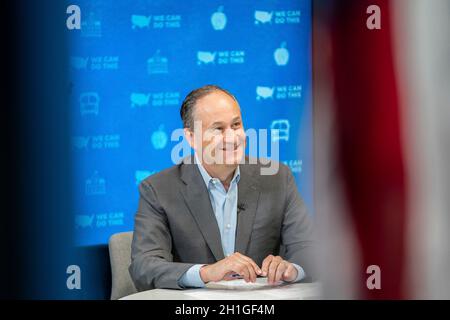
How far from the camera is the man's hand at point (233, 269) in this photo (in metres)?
1.00

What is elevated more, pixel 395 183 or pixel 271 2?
pixel 271 2

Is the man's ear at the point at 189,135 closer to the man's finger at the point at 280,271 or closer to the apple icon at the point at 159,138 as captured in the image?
the man's finger at the point at 280,271

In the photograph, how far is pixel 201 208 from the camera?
1318mm

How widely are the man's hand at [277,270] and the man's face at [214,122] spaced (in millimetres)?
288

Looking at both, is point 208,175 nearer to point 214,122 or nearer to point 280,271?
point 214,122

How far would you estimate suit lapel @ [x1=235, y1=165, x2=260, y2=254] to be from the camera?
4.34ft

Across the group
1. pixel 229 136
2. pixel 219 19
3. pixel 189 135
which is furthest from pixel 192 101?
pixel 219 19

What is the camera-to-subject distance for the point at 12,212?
41 cm

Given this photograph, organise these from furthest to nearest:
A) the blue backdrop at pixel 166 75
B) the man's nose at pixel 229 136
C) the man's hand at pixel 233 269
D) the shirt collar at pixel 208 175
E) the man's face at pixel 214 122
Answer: the blue backdrop at pixel 166 75
the shirt collar at pixel 208 175
the man's face at pixel 214 122
the man's nose at pixel 229 136
the man's hand at pixel 233 269

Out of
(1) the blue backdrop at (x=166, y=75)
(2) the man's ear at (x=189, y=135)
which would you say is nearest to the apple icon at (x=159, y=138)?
(1) the blue backdrop at (x=166, y=75)

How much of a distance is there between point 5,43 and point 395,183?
407mm

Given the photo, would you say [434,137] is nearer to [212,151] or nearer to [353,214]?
[353,214]

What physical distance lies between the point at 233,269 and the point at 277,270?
0.30 feet
